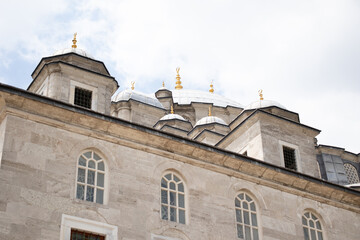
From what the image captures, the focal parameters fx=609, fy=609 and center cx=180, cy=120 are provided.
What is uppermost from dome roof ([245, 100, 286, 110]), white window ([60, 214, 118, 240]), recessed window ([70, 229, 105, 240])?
dome roof ([245, 100, 286, 110])

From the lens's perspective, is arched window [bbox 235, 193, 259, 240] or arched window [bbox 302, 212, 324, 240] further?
arched window [bbox 302, 212, 324, 240]

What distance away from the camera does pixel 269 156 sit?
2208 centimetres

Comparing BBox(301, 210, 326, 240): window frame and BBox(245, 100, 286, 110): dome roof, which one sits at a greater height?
BBox(245, 100, 286, 110): dome roof

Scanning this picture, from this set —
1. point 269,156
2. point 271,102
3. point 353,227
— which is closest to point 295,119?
point 271,102

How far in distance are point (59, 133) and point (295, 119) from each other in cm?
1199

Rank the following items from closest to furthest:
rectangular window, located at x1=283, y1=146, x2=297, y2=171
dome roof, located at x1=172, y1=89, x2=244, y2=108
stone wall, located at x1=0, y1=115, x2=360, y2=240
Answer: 1. stone wall, located at x1=0, y1=115, x2=360, y2=240
2. rectangular window, located at x1=283, y1=146, x2=297, y2=171
3. dome roof, located at x1=172, y1=89, x2=244, y2=108

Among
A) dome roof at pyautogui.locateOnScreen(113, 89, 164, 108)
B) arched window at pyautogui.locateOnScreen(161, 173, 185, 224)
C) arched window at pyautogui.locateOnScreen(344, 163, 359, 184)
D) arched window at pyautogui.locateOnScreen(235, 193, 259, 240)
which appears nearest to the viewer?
arched window at pyautogui.locateOnScreen(161, 173, 185, 224)

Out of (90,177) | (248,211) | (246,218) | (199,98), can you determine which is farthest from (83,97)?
(199,98)

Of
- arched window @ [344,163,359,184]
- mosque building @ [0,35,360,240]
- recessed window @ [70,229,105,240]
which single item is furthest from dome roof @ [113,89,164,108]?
recessed window @ [70,229,105,240]

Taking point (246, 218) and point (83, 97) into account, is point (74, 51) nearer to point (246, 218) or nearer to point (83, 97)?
point (83, 97)

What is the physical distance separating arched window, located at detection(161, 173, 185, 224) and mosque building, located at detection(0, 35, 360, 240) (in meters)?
0.03

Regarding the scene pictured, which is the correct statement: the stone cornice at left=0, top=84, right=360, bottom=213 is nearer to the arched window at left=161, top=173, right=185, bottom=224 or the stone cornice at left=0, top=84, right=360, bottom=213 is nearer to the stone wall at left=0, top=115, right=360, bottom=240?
the stone wall at left=0, top=115, right=360, bottom=240

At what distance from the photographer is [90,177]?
15711 millimetres

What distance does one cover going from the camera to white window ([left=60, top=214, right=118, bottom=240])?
1446 cm
